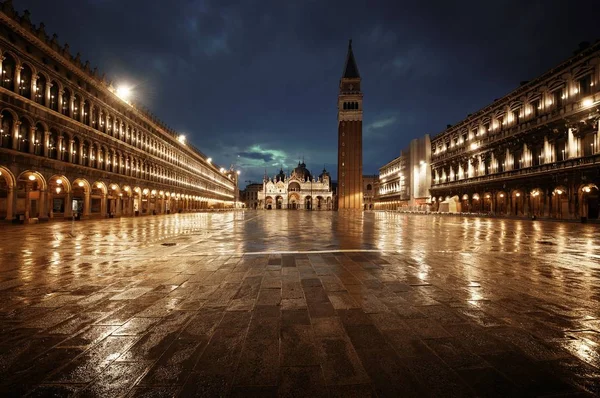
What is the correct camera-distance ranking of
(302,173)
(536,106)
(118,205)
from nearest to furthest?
(536,106) → (118,205) → (302,173)

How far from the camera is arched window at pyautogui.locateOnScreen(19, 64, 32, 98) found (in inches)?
834

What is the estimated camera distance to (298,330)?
3277 millimetres

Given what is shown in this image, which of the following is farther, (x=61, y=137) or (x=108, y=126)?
(x=108, y=126)

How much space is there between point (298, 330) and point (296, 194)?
380 feet

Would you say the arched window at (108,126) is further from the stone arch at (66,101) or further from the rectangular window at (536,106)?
the rectangular window at (536,106)

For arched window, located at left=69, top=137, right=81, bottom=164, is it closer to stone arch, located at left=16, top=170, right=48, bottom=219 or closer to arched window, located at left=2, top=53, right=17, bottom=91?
stone arch, located at left=16, top=170, right=48, bottom=219

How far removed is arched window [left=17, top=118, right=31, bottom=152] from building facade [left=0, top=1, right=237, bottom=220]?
0.18ft

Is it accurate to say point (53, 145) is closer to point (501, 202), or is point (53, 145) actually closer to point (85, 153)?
point (85, 153)

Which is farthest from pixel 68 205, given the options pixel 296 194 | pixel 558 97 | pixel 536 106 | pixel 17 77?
pixel 296 194

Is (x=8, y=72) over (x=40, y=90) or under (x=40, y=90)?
over

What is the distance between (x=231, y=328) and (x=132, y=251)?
22.4 feet

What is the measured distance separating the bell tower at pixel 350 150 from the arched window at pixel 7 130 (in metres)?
76.9

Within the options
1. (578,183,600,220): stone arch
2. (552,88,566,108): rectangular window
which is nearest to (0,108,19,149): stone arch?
(578,183,600,220): stone arch

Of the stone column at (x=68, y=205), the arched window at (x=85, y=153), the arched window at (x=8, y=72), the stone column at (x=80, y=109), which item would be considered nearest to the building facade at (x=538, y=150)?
the stone column at (x=68, y=205)
